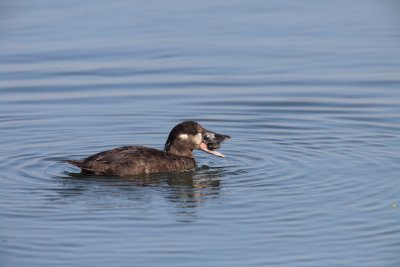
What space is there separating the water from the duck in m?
0.17

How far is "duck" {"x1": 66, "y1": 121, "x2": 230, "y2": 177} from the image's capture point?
14758 millimetres

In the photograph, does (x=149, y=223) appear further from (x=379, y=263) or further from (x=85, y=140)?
(x=85, y=140)

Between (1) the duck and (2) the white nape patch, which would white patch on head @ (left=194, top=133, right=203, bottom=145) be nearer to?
(1) the duck

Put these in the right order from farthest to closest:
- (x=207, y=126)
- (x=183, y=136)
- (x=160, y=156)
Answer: (x=207, y=126) → (x=183, y=136) → (x=160, y=156)

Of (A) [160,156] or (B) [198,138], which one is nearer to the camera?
(A) [160,156]

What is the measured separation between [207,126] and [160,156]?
118 inches

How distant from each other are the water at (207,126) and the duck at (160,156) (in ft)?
0.55

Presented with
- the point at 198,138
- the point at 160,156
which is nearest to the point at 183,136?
the point at 198,138

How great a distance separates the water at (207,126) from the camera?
12023mm

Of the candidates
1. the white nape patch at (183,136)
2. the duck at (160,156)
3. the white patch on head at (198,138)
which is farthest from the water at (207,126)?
the white nape patch at (183,136)

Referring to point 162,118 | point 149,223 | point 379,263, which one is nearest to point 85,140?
point 162,118

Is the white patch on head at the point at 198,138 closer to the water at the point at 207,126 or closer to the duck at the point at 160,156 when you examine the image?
the duck at the point at 160,156

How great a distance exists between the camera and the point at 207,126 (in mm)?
18141

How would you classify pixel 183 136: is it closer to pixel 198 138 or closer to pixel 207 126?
pixel 198 138
